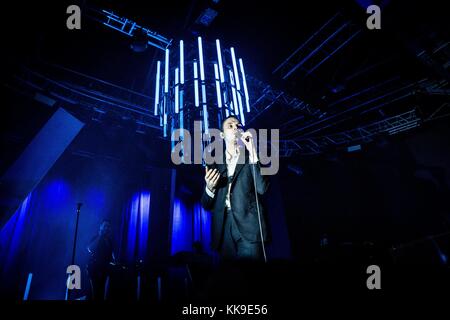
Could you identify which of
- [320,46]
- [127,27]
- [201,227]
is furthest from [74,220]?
[320,46]

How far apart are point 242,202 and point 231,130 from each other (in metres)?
0.63

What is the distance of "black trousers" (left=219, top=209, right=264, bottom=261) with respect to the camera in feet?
5.28

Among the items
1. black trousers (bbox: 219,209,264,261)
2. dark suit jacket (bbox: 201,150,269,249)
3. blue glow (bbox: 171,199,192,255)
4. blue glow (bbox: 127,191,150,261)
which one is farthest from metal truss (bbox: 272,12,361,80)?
blue glow (bbox: 127,191,150,261)

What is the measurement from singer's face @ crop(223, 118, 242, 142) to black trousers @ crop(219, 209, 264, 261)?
0.60 m

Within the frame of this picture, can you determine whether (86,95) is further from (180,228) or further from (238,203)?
(238,203)

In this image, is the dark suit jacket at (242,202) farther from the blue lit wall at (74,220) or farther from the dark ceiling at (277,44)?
the blue lit wall at (74,220)

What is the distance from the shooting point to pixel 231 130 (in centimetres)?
203

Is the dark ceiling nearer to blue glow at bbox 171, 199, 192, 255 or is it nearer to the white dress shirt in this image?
the white dress shirt

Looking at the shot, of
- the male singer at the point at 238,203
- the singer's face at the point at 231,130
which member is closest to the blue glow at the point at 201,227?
the male singer at the point at 238,203

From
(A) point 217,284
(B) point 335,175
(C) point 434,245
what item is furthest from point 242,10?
(C) point 434,245

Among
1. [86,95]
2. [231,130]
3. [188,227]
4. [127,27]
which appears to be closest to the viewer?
[231,130]

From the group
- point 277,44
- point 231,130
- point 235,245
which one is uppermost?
point 277,44
